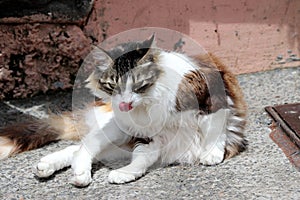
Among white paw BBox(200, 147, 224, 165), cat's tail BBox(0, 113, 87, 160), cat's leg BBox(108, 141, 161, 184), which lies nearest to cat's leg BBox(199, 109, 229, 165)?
white paw BBox(200, 147, 224, 165)

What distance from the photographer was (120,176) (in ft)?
8.96

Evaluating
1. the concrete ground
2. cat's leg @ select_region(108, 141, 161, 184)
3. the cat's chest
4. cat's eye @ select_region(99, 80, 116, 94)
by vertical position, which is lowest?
the concrete ground

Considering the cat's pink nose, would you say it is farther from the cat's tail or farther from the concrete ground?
the cat's tail

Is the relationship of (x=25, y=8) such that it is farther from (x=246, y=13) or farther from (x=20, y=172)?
(x=246, y=13)

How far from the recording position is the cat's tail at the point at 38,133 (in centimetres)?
299

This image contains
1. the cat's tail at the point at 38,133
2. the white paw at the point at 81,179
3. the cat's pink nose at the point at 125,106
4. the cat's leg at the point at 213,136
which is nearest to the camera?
Answer: the cat's pink nose at the point at 125,106

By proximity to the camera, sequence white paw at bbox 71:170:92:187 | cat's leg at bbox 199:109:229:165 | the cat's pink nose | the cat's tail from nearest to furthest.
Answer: the cat's pink nose → white paw at bbox 71:170:92:187 → cat's leg at bbox 199:109:229:165 → the cat's tail

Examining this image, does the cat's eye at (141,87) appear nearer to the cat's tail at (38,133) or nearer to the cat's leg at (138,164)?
the cat's leg at (138,164)

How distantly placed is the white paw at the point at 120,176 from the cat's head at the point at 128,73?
1.18ft

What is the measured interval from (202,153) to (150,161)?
0.30 meters

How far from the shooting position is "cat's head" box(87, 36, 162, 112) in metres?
2.56

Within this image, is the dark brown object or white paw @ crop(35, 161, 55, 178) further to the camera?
the dark brown object

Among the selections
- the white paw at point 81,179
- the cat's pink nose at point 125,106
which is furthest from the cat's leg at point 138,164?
the cat's pink nose at point 125,106

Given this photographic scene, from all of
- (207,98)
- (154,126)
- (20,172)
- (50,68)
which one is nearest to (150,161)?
(154,126)
